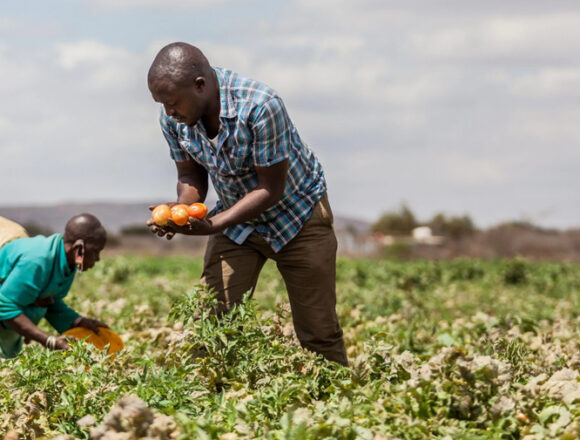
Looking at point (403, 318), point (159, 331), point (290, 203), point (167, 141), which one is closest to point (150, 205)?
point (167, 141)

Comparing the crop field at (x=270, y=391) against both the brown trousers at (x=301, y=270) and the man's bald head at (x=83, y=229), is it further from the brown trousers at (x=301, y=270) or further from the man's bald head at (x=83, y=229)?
the man's bald head at (x=83, y=229)

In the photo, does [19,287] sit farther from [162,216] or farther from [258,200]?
[258,200]

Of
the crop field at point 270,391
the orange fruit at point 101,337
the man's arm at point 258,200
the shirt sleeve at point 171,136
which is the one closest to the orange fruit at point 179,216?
the man's arm at point 258,200

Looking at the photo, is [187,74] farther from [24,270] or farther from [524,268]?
[524,268]

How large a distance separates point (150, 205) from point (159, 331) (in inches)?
62.2

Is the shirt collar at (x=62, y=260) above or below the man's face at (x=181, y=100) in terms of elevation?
below

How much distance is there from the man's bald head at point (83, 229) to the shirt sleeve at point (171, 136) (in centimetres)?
82

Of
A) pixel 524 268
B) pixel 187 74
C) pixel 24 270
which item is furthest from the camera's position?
pixel 524 268

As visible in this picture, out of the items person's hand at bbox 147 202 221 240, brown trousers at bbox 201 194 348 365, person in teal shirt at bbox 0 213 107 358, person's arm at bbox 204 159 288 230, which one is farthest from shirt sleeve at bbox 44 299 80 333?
person's arm at bbox 204 159 288 230

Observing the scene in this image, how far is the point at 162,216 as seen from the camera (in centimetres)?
431

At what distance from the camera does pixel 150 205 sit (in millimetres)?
4613

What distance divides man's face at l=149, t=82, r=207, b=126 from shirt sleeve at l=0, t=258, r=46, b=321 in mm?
1648

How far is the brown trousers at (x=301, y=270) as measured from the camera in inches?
193

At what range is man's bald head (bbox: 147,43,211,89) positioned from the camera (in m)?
4.12
